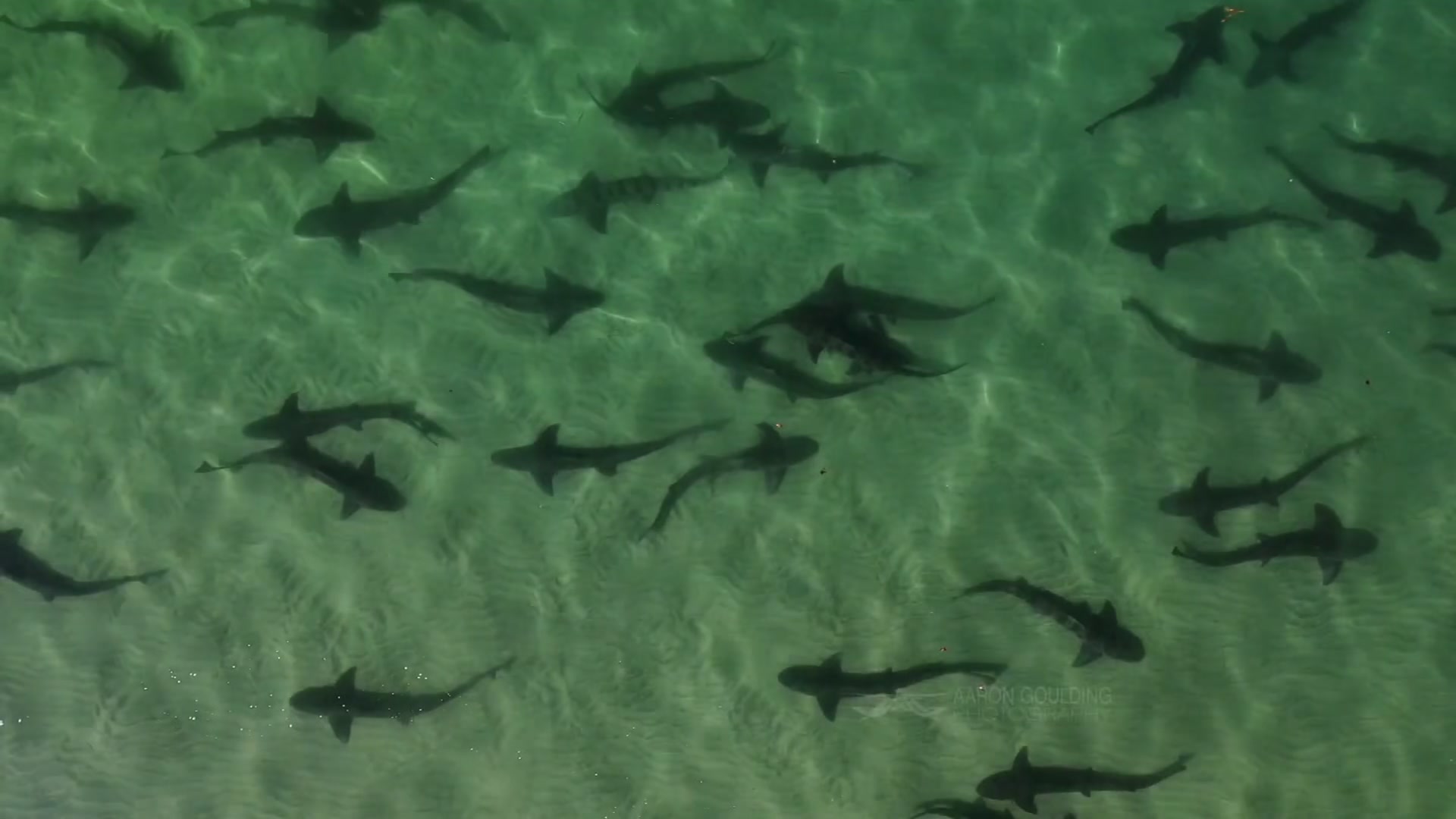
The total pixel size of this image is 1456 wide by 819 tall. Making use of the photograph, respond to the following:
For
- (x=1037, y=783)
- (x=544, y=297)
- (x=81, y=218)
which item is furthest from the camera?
(x=81, y=218)

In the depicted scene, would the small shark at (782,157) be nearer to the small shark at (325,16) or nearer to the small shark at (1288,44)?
the small shark at (1288,44)

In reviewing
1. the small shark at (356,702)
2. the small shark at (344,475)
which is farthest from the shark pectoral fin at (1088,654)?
the small shark at (344,475)

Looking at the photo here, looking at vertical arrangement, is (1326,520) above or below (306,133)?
below

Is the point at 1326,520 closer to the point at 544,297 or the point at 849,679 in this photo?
the point at 849,679

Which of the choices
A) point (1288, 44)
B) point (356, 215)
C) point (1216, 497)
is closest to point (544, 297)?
point (356, 215)

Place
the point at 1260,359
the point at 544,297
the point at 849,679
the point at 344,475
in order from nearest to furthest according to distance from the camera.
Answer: the point at 849,679 < the point at 344,475 < the point at 1260,359 < the point at 544,297

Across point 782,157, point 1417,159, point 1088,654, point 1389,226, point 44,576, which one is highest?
point 1417,159
